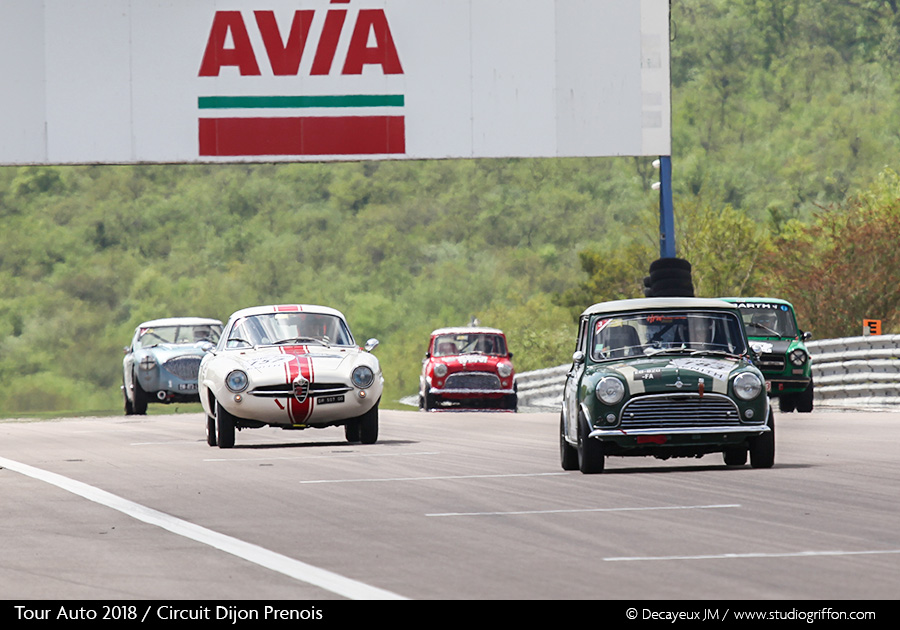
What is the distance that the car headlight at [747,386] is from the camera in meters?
13.8

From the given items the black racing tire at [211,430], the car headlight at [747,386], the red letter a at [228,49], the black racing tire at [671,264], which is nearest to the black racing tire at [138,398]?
the red letter a at [228,49]

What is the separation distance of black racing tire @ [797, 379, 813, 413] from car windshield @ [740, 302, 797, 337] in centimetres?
105

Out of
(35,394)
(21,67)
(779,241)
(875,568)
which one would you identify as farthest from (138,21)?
(35,394)

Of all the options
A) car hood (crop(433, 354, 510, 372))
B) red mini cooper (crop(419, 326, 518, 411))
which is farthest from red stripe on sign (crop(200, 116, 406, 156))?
car hood (crop(433, 354, 510, 372))

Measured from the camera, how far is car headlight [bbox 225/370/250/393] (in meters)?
18.5

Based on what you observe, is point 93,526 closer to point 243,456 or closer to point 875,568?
point 875,568

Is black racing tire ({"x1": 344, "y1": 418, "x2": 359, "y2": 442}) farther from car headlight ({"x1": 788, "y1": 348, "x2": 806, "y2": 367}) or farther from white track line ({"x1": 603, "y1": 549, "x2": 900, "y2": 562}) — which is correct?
white track line ({"x1": 603, "y1": 549, "x2": 900, "y2": 562})

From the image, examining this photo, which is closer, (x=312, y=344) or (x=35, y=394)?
(x=312, y=344)

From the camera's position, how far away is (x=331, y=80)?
31703 millimetres

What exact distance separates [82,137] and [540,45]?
8.87m

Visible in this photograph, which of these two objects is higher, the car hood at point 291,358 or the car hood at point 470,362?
the car hood at point 291,358

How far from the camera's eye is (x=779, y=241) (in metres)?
46.4

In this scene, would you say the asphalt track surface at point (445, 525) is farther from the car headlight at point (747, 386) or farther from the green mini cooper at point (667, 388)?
the car headlight at point (747, 386)
